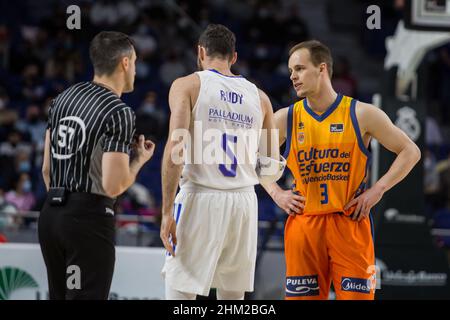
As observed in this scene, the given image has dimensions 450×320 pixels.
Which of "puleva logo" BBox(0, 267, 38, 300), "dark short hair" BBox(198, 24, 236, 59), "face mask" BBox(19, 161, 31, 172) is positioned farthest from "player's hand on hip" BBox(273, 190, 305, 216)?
"face mask" BBox(19, 161, 31, 172)

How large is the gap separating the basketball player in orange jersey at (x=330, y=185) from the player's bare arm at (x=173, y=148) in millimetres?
869

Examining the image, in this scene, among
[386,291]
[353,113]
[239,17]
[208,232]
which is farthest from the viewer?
[239,17]

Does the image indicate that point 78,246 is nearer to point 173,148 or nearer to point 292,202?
point 173,148

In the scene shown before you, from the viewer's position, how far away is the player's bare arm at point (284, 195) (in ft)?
17.8

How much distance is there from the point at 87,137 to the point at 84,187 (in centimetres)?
28

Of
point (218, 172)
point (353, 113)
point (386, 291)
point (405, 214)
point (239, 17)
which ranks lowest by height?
point (386, 291)

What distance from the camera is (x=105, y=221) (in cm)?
436

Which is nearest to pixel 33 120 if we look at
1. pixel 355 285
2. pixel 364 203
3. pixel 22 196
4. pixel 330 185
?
pixel 22 196

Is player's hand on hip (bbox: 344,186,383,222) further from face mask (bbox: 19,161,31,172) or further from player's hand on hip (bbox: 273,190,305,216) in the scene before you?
face mask (bbox: 19,161,31,172)

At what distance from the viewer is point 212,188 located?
5035mm

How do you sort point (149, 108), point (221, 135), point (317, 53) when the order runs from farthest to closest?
point (149, 108), point (317, 53), point (221, 135)
